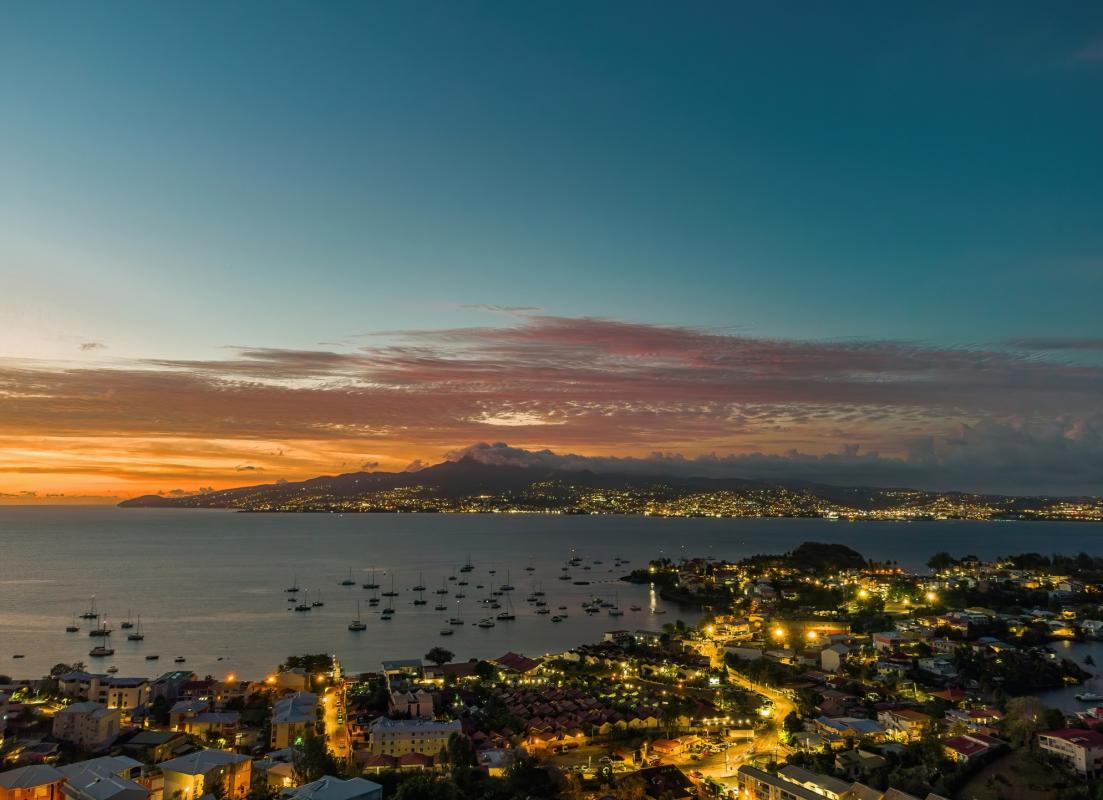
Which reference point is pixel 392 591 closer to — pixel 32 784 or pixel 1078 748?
pixel 32 784

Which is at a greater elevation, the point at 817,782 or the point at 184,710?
the point at 817,782

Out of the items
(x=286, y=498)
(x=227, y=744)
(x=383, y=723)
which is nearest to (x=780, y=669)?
(x=383, y=723)

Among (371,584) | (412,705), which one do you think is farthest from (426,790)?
(371,584)

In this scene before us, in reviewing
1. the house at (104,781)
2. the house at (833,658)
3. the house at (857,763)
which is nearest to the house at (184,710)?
the house at (104,781)

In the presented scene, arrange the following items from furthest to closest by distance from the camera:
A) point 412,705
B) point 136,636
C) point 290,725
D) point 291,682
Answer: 1. point 136,636
2. point 291,682
3. point 412,705
4. point 290,725

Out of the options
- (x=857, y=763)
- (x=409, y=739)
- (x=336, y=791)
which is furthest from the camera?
(x=409, y=739)

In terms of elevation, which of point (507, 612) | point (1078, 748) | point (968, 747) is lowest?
point (507, 612)
